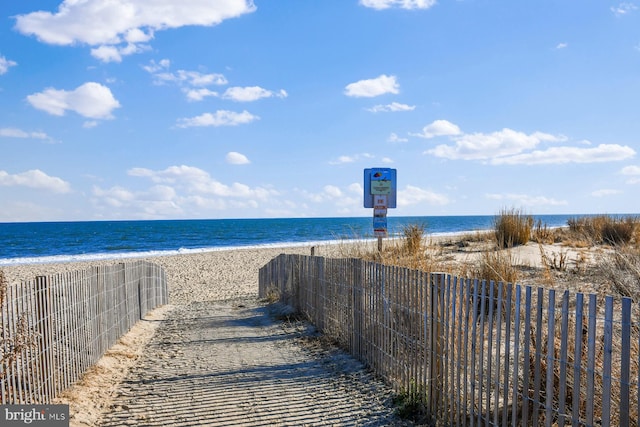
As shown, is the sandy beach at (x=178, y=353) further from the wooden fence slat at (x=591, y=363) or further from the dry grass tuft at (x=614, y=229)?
the wooden fence slat at (x=591, y=363)

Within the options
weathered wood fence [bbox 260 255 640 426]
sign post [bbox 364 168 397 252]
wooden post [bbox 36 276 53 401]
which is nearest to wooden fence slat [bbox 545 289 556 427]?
weathered wood fence [bbox 260 255 640 426]

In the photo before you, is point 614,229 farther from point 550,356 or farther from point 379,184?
point 550,356

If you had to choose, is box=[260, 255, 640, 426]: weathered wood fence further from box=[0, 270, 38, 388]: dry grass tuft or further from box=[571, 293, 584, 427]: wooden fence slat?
box=[0, 270, 38, 388]: dry grass tuft

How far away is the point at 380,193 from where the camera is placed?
10.9 meters

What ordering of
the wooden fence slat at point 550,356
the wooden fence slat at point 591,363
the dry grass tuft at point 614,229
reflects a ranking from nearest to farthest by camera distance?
the wooden fence slat at point 591,363
the wooden fence slat at point 550,356
the dry grass tuft at point 614,229

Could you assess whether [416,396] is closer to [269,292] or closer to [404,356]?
[404,356]

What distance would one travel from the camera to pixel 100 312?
8.38m

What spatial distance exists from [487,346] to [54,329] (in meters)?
4.66

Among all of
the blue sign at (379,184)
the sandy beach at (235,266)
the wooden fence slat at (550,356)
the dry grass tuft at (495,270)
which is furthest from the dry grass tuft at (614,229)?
the wooden fence slat at (550,356)

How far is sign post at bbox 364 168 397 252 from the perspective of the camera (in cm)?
1080

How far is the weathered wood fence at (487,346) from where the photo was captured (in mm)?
3424

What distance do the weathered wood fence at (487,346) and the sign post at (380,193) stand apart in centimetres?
210

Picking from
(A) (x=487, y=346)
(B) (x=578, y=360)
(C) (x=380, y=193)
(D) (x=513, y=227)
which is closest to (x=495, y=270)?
(A) (x=487, y=346)

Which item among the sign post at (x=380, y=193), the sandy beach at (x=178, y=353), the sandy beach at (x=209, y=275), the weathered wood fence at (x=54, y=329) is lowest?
the sandy beach at (x=209, y=275)
